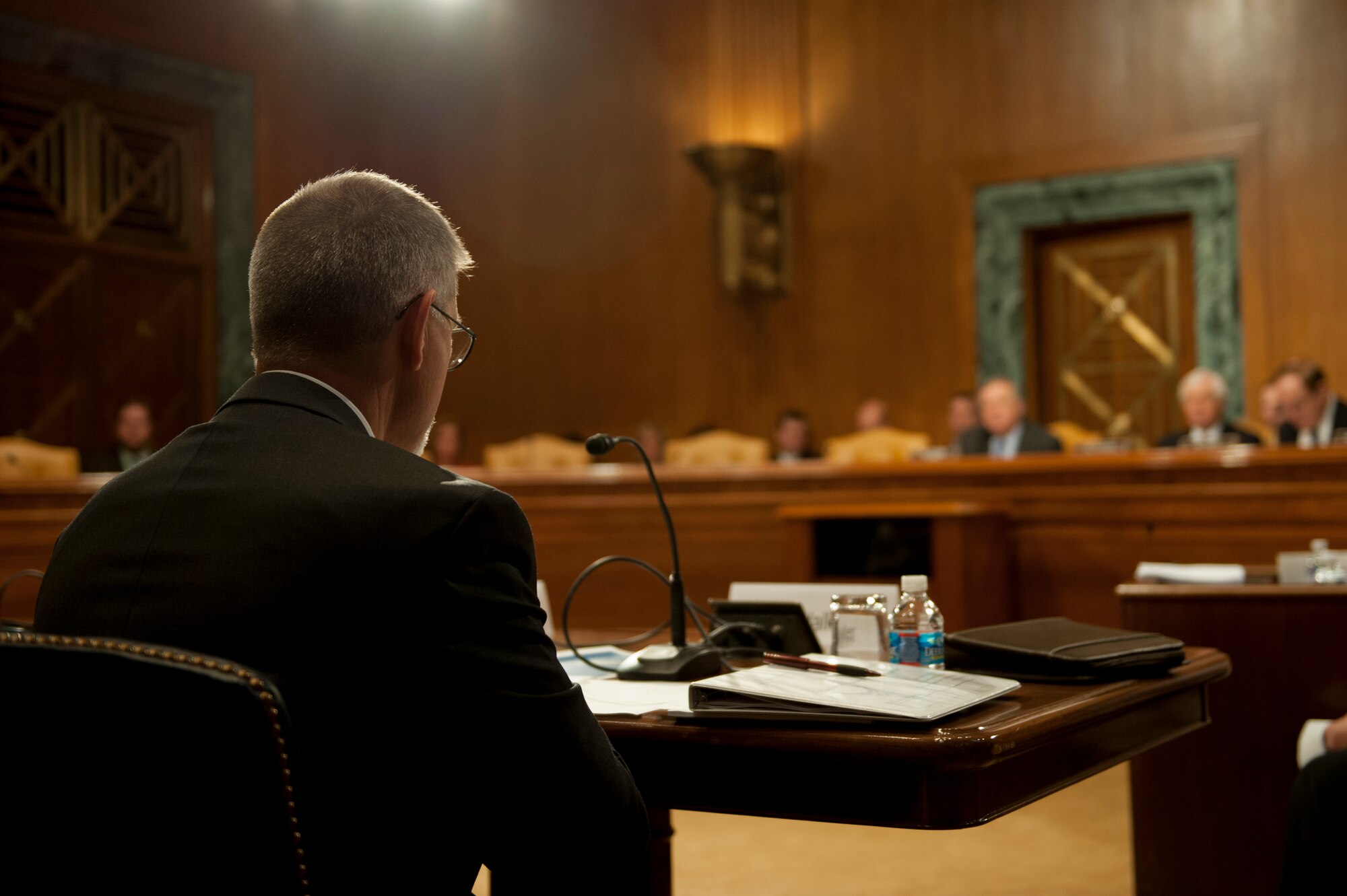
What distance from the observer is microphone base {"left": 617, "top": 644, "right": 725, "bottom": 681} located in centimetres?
167

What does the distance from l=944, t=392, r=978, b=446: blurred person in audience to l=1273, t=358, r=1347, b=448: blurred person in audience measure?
1656 mm

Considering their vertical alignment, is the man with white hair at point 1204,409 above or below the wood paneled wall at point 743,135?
below

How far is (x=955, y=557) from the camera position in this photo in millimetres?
4824

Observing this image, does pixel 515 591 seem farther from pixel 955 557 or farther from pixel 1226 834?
pixel 955 557

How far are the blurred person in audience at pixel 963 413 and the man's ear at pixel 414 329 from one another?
6304 mm

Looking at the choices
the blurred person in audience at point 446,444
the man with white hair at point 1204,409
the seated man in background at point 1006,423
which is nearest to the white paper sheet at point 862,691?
the man with white hair at point 1204,409

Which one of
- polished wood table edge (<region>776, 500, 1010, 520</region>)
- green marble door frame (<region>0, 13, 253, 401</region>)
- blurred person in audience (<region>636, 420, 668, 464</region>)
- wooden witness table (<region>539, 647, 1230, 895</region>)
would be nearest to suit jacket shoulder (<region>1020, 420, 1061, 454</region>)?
polished wood table edge (<region>776, 500, 1010, 520</region>)

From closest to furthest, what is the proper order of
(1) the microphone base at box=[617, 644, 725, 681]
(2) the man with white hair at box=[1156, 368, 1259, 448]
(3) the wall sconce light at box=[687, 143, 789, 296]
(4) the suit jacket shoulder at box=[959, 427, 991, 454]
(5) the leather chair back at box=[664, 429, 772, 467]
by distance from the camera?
(1) the microphone base at box=[617, 644, 725, 681] < (2) the man with white hair at box=[1156, 368, 1259, 448] < (4) the suit jacket shoulder at box=[959, 427, 991, 454] < (5) the leather chair back at box=[664, 429, 772, 467] < (3) the wall sconce light at box=[687, 143, 789, 296]

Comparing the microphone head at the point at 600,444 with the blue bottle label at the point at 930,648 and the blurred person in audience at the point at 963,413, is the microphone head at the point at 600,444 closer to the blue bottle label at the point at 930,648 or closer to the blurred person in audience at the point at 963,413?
the blue bottle label at the point at 930,648

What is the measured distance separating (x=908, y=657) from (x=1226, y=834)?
1316 mm

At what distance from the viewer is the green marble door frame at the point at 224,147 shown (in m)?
8.12

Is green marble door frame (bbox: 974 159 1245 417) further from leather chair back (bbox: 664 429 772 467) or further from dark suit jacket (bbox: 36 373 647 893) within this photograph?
dark suit jacket (bbox: 36 373 647 893)

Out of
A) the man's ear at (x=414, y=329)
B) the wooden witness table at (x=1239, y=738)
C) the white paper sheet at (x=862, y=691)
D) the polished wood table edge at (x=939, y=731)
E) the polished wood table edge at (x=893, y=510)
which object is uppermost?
the man's ear at (x=414, y=329)

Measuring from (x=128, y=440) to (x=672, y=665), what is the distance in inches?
262
